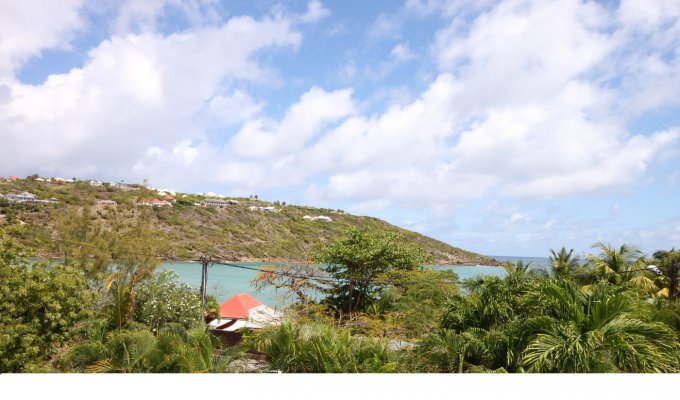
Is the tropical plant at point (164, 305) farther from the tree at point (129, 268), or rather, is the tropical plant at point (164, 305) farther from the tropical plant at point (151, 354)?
the tropical plant at point (151, 354)

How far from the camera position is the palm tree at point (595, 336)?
4129 mm

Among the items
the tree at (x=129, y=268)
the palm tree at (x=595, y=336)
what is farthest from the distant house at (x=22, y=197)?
the palm tree at (x=595, y=336)

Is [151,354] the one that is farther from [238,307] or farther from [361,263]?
[361,263]

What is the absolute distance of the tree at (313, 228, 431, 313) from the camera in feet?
63.0

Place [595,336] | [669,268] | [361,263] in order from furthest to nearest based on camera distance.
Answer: [361,263] → [669,268] → [595,336]

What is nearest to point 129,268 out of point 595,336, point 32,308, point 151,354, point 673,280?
point 32,308

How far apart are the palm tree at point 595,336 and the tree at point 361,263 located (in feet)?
46.7

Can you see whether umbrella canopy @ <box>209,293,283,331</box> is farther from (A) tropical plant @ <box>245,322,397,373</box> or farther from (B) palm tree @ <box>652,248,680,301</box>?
(B) palm tree @ <box>652,248,680,301</box>

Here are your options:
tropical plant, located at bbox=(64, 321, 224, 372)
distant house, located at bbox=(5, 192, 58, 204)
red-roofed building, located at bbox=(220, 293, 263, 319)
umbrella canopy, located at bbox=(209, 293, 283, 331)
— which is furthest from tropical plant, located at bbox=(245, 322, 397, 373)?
distant house, located at bbox=(5, 192, 58, 204)

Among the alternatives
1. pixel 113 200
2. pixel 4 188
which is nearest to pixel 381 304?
pixel 113 200

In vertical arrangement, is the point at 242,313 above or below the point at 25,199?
below

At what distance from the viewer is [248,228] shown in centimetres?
5197

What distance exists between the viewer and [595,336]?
427 cm

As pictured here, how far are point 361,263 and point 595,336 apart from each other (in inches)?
600
